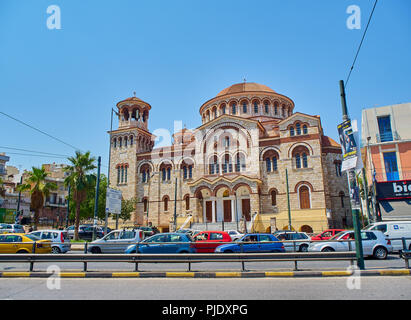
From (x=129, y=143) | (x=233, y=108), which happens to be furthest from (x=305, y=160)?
(x=129, y=143)

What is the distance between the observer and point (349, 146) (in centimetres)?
962

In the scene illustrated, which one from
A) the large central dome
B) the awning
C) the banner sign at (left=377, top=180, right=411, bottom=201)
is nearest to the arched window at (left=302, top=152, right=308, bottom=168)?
the banner sign at (left=377, top=180, right=411, bottom=201)

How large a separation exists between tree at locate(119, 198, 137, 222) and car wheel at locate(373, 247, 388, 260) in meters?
28.5

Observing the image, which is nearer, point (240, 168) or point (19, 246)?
point (19, 246)

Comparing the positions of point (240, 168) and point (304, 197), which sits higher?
point (240, 168)

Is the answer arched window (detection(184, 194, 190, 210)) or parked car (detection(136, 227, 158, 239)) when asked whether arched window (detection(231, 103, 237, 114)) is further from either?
parked car (detection(136, 227, 158, 239))

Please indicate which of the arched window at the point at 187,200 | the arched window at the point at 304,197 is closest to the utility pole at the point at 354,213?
the arched window at the point at 304,197

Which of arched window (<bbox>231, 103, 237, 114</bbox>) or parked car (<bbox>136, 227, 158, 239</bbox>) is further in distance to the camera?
arched window (<bbox>231, 103, 237, 114</bbox>)

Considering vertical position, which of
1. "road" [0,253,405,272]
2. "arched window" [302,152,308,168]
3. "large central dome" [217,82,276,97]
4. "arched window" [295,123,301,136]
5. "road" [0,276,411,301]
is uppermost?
"large central dome" [217,82,276,97]

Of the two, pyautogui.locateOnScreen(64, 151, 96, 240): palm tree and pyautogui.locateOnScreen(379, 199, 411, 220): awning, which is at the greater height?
pyautogui.locateOnScreen(64, 151, 96, 240): palm tree

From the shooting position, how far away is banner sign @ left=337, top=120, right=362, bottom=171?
9234 millimetres

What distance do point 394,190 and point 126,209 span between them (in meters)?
27.8

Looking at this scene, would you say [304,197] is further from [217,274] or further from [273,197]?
[217,274]
